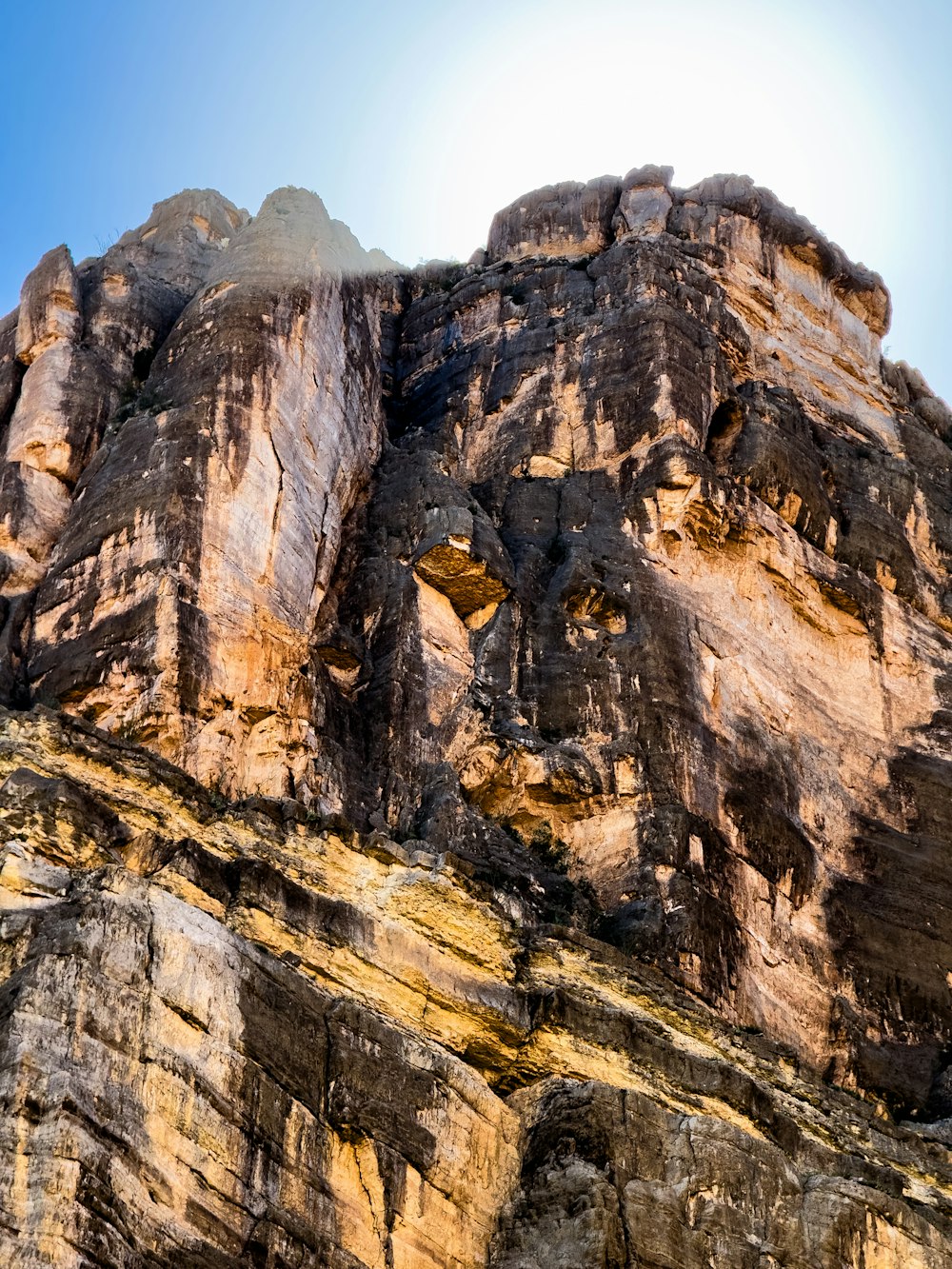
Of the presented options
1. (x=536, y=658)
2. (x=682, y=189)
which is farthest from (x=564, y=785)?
(x=682, y=189)

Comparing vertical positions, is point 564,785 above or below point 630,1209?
above

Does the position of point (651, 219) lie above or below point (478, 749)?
above

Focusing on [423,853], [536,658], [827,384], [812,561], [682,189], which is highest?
[682,189]

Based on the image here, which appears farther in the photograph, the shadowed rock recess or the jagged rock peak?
the jagged rock peak

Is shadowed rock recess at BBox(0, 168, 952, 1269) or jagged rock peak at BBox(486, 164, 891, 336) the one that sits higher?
jagged rock peak at BBox(486, 164, 891, 336)

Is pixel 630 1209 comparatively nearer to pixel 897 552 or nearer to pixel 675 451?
pixel 675 451

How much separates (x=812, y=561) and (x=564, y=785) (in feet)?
39.0

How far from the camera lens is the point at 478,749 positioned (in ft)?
132

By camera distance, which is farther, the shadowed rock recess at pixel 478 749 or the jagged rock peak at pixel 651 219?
the jagged rock peak at pixel 651 219

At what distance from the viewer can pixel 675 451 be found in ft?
155

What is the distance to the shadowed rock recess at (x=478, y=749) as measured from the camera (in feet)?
80.3

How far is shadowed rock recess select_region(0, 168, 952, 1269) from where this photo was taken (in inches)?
963

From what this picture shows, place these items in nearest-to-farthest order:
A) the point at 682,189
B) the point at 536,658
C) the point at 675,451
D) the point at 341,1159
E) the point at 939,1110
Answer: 1. the point at 341,1159
2. the point at 939,1110
3. the point at 536,658
4. the point at 675,451
5. the point at 682,189

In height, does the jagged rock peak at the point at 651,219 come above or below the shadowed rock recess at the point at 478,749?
above
